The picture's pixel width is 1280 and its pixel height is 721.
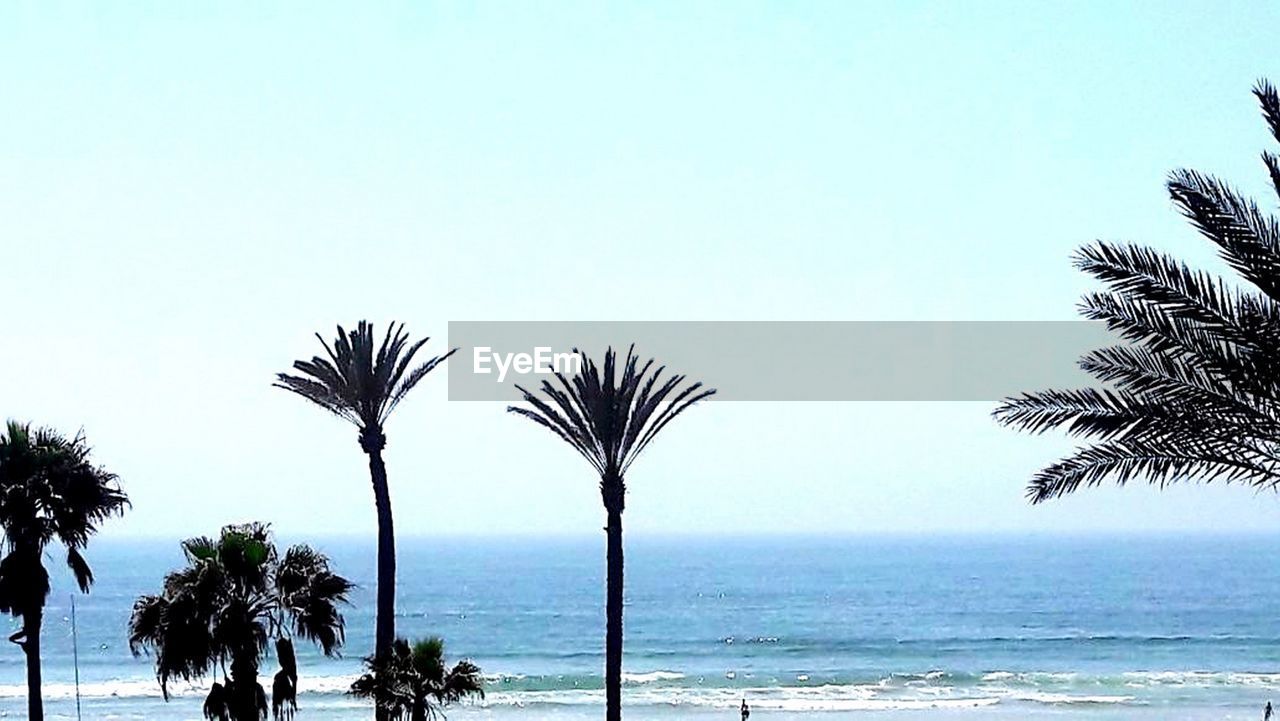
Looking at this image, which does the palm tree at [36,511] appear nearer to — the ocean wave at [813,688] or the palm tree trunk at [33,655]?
the palm tree trunk at [33,655]

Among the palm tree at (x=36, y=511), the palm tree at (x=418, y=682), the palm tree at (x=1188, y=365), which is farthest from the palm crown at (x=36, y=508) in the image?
the palm tree at (x=1188, y=365)

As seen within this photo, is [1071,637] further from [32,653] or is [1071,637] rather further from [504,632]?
[32,653]

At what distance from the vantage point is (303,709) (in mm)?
57188

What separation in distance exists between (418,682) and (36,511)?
7.61 metres

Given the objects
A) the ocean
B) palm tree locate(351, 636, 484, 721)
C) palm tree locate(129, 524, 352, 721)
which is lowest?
the ocean

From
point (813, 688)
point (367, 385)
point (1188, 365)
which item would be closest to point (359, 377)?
point (367, 385)

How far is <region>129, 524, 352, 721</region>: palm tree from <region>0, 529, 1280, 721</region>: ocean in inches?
273

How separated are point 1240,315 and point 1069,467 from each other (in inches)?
84.0

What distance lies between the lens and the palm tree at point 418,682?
23406mm

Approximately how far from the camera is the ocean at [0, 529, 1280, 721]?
5969cm

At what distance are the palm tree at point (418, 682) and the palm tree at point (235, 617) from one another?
4.22 ft

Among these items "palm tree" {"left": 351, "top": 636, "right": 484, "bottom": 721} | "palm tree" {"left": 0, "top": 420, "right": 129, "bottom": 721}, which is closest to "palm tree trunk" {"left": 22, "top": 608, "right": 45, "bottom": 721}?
"palm tree" {"left": 0, "top": 420, "right": 129, "bottom": 721}

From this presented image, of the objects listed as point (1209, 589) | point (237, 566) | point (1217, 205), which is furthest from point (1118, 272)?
point (1209, 589)

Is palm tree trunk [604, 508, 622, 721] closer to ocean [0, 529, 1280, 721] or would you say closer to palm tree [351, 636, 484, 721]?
palm tree [351, 636, 484, 721]
